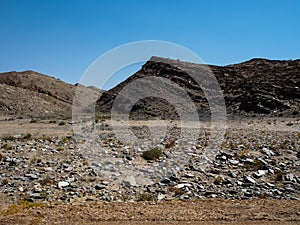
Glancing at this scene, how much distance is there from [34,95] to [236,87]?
5034 cm

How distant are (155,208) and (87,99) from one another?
90.5 m

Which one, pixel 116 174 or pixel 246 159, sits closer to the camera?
pixel 116 174

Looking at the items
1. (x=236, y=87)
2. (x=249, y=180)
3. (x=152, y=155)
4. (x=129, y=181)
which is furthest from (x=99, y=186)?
(x=236, y=87)

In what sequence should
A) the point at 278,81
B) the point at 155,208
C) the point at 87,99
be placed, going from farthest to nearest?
1. the point at 87,99
2. the point at 278,81
3. the point at 155,208

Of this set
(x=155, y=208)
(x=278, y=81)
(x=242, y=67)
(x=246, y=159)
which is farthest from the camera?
(x=242, y=67)

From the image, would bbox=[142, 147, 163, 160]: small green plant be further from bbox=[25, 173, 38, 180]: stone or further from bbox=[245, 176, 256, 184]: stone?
bbox=[25, 173, 38, 180]: stone

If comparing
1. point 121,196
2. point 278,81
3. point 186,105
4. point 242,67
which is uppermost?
point 242,67

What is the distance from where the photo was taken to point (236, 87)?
60375 mm

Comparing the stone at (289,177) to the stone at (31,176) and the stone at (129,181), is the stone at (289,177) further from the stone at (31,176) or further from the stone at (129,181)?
the stone at (31,176)

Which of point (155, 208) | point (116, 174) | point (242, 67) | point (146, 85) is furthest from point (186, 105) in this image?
point (155, 208)

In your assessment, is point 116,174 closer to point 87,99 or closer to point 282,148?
point 282,148

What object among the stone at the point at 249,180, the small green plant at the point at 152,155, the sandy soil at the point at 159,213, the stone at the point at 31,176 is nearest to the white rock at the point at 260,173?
the stone at the point at 249,180

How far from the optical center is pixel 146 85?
2704 inches

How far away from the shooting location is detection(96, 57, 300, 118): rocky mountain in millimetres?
46312
